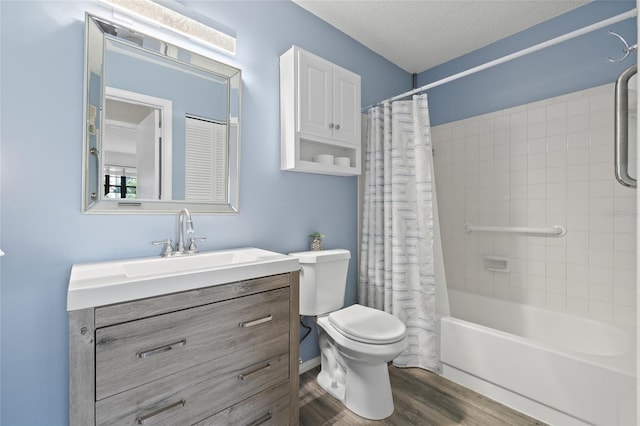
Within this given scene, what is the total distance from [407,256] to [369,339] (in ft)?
2.66

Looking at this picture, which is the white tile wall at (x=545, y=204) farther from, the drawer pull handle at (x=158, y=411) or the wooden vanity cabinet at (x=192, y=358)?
the drawer pull handle at (x=158, y=411)

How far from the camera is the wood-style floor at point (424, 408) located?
1.61 metres

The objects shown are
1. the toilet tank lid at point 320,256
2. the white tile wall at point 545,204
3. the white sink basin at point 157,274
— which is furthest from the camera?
the white tile wall at point 545,204

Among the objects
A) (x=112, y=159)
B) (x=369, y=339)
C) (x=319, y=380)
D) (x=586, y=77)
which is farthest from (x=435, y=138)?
(x=112, y=159)

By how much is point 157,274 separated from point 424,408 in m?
1.65

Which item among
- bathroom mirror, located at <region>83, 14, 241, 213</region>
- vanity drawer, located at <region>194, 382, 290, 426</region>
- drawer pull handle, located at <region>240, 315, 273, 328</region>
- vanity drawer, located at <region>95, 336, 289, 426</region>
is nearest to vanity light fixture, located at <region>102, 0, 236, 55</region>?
bathroom mirror, located at <region>83, 14, 241, 213</region>

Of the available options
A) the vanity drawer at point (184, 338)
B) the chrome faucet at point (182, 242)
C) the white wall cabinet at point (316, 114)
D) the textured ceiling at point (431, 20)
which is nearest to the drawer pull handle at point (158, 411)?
the vanity drawer at point (184, 338)

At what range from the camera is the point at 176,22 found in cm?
154

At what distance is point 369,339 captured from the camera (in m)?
1.56

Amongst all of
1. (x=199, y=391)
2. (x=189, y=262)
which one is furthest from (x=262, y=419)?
(x=189, y=262)

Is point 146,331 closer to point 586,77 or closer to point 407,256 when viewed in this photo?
point 407,256

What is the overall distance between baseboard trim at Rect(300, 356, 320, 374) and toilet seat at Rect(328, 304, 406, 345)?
0.57 metres

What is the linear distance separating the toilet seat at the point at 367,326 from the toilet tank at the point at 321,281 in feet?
0.35

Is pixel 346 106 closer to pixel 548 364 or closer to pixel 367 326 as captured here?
pixel 367 326
